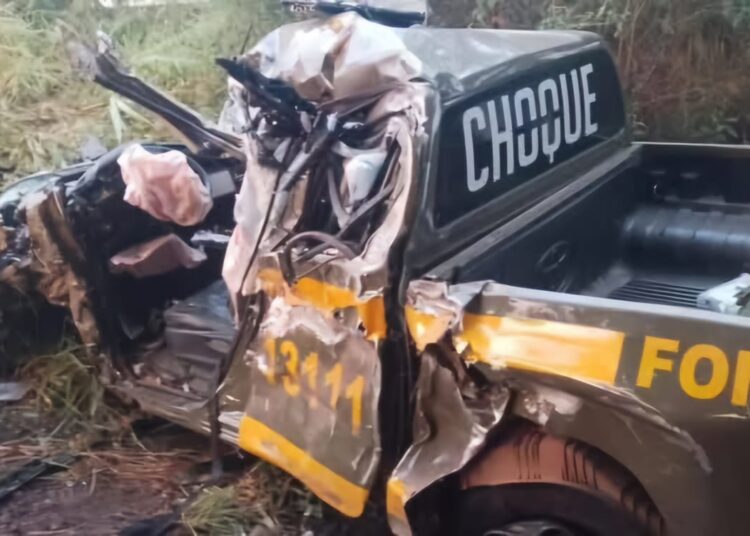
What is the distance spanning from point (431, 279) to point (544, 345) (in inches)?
14.6

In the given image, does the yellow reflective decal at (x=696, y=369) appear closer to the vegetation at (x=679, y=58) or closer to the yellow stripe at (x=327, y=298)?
the yellow stripe at (x=327, y=298)

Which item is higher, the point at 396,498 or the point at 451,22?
the point at 451,22

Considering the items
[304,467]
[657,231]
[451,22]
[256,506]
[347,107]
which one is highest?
[347,107]

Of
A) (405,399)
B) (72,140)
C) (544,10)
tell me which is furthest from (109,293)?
(544,10)

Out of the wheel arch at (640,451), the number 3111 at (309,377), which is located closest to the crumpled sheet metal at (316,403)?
the number 3111 at (309,377)

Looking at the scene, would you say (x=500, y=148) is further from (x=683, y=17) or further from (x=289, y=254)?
(x=683, y=17)

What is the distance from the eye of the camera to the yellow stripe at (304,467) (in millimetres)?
2531

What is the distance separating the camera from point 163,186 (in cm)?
322

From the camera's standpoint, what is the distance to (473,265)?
2488mm

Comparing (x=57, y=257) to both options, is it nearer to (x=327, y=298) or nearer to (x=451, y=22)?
(x=327, y=298)

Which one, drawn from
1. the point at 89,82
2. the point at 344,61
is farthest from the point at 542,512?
the point at 89,82

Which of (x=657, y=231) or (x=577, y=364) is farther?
(x=657, y=231)

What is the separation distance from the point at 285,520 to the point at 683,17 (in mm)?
4156

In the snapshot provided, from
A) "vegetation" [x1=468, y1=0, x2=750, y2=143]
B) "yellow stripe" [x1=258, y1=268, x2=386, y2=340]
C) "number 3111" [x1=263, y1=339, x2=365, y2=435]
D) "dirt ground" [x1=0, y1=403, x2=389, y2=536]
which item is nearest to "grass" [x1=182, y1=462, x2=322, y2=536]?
"dirt ground" [x1=0, y1=403, x2=389, y2=536]
